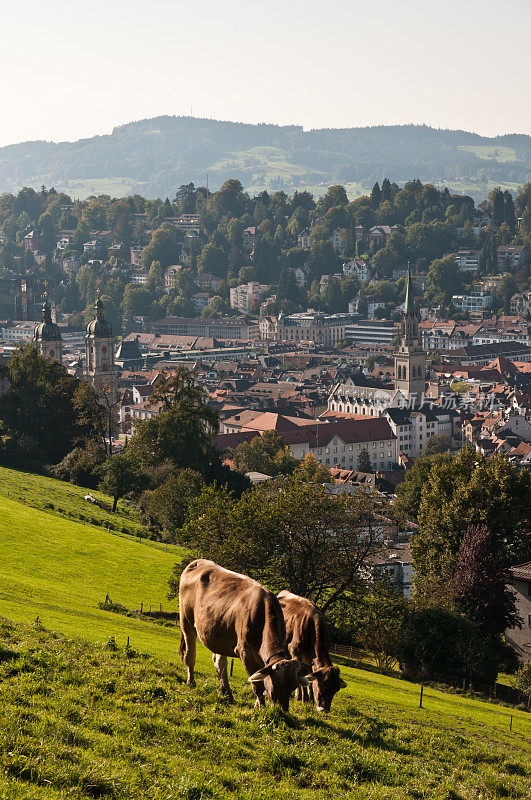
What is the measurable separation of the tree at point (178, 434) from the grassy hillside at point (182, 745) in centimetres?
3644

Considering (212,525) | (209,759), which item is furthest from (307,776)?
(212,525)

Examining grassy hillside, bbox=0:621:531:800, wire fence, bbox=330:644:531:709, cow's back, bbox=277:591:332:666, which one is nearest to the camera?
grassy hillside, bbox=0:621:531:800

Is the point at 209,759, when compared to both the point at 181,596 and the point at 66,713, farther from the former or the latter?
the point at 181,596

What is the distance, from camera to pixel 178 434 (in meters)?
50.7

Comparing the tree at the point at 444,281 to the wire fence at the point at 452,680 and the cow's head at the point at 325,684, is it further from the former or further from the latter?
the cow's head at the point at 325,684

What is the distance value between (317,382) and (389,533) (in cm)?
7913

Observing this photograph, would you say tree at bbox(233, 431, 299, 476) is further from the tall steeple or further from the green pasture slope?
the green pasture slope

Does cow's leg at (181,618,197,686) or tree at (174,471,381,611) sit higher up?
cow's leg at (181,618,197,686)

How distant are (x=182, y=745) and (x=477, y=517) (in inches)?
991

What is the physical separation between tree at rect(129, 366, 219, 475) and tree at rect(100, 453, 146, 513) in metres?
3.86

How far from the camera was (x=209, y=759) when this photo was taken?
1007cm

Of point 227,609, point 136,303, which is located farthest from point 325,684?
point 136,303

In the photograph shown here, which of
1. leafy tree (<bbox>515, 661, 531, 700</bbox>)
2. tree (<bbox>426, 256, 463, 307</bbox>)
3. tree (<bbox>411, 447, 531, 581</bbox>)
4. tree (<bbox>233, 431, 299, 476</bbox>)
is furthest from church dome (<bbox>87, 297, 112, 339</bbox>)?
tree (<bbox>426, 256, 463, 307</bbox>)

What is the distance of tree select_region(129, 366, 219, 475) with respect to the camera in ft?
165
